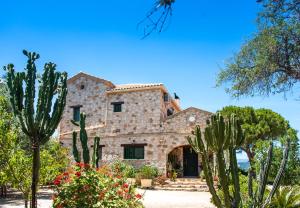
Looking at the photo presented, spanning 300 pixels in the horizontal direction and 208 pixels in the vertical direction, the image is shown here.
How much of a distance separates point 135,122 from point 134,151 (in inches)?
94.1

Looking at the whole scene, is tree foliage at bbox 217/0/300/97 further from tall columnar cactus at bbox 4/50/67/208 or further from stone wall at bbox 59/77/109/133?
stone wall at bbox 59/77/109/133

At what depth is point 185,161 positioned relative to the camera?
95.5ft

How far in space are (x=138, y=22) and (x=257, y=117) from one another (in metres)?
20.9

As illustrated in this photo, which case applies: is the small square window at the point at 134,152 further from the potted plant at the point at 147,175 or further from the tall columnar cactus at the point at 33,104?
the tall columnar cactus at the point at 33,104

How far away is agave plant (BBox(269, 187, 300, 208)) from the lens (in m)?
10.3

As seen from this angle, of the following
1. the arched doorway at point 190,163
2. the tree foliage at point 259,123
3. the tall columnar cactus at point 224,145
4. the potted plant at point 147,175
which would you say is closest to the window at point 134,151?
the potted plant at point 147,175

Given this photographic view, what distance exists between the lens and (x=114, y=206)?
7.41m

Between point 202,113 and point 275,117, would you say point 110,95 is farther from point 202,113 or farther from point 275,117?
point 275,117

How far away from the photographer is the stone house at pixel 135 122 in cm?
2662

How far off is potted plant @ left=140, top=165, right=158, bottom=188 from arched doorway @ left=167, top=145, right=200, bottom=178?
294cm

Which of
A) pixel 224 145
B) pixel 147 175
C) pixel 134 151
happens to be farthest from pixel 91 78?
pixel 224 145

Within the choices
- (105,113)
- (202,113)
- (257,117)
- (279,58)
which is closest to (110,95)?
(105,113)

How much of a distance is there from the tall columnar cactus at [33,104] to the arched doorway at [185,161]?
59.2 ft

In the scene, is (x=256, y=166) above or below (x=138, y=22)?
below
